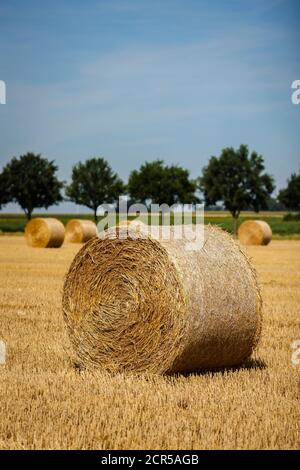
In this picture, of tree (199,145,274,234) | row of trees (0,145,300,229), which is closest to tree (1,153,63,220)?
row of trees (0,145,300,229)

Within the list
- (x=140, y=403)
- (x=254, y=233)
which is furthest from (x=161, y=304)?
(x=254, y=233)

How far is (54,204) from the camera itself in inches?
3088

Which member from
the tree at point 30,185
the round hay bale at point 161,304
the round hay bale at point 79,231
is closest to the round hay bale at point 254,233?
the round hay bale at point 79,231

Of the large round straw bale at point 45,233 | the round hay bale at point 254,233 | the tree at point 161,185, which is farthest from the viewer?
the tree at point 161,185

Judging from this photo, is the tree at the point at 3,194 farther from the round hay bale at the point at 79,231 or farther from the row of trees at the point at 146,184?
the round hay bale at the point at 79,231

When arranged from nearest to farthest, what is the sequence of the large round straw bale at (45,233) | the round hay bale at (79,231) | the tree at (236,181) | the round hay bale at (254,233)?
the large round straw bale at (45,233) < the round hay bale at (79,231) < the round hay bale at (254,233) < the tree at (236,181)

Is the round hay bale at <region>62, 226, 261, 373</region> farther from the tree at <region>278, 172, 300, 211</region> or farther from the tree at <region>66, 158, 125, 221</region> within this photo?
the tree at <region>278, 172, 300, 211</region>

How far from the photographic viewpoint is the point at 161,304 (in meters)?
7.88

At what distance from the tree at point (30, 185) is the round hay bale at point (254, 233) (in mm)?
41843

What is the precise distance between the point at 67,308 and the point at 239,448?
3613 mm

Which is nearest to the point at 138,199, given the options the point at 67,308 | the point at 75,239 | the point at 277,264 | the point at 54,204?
the point at 54,204

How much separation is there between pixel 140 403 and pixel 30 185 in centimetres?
7095

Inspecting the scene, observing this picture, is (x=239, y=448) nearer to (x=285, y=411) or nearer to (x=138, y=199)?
(x=285, y=411)

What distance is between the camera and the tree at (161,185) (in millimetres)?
81125
